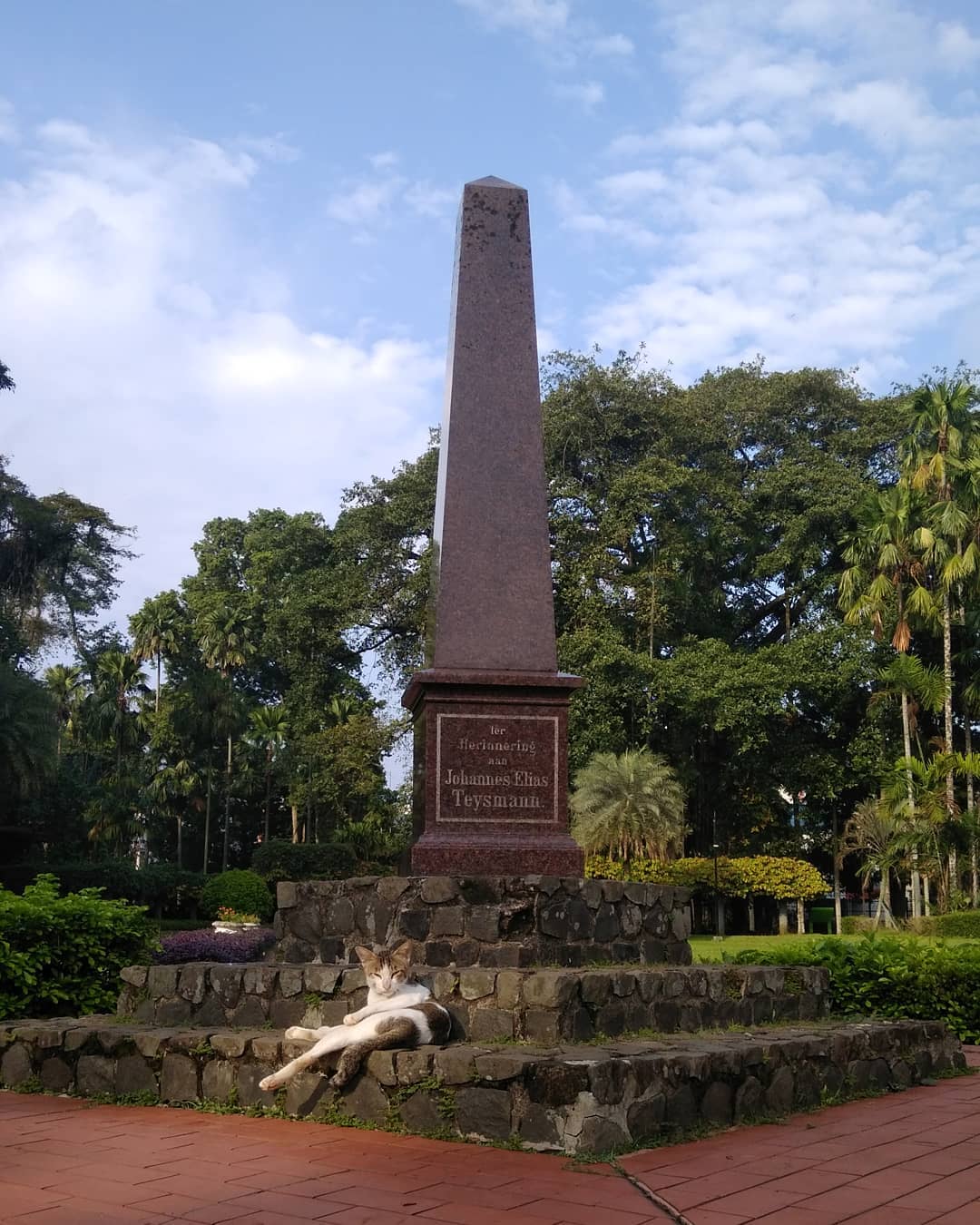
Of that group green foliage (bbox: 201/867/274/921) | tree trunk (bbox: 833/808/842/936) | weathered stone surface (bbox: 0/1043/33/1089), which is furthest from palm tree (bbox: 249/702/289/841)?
weathered stone surface (bbox: 0/1043/33/1089)

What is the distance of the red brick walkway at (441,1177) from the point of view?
4258 millimetres

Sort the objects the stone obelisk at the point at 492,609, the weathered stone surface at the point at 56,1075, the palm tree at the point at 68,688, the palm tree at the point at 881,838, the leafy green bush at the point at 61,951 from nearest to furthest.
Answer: the weathered stone surface at the point at 56,1075
the stone obelisk at the point at 492,609
the leafy green bush at the point at 61,951
the palm tree at the point at 881,838
the palm tree at the point at 68,688

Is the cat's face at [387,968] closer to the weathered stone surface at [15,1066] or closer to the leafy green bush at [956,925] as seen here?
the weathered stone surface at [15,1066]

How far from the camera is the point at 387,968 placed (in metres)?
6.12

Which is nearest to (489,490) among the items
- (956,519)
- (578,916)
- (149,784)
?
(578,916)

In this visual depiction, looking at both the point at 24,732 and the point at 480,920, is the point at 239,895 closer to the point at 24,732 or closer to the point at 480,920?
the point at 24,732

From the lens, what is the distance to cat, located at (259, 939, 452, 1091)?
5855 mm

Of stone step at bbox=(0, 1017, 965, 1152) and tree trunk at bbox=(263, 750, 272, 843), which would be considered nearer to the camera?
stone step at bbox=(0, 1017, 965, 1152)

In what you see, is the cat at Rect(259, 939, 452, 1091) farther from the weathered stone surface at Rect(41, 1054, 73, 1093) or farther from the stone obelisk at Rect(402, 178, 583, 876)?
the stone obelisk at Rect(402, 178, 583, 876)

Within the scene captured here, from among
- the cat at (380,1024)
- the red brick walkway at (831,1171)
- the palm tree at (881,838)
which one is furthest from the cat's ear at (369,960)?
the palm tree at (881,838)

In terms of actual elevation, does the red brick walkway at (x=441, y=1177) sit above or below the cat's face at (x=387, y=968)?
below

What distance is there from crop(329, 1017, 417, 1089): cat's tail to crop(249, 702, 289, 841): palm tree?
110ft

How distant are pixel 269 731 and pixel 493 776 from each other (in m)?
33.0

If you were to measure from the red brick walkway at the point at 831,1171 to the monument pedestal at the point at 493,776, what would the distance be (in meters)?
2.36
